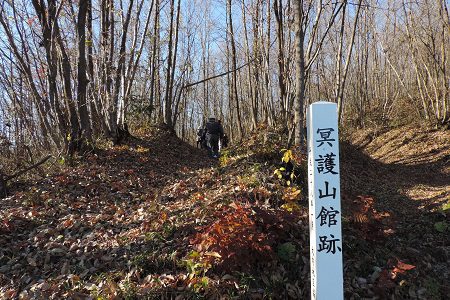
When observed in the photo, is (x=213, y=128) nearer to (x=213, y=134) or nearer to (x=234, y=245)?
(x=213, y=134)

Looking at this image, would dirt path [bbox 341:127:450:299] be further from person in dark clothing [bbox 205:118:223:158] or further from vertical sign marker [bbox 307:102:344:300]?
person in dark clothing [bbox 205:118:223:158]

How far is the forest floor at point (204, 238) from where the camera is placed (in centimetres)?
405

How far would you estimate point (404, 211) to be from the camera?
7.17 m

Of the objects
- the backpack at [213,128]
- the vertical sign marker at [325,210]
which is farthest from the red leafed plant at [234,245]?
the backpack at [213,128]

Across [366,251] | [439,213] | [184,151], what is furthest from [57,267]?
[184,151]

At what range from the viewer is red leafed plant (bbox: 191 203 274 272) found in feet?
13.3

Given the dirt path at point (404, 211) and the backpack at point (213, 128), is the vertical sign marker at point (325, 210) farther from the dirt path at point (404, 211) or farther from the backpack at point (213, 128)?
the backpack at point (213, 128)

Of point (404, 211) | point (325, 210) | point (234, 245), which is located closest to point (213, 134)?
point (404, 211)

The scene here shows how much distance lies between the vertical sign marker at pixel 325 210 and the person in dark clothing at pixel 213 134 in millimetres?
9811

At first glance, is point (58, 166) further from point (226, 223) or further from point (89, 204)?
point (226, 223)

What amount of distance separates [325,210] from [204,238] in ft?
6.24

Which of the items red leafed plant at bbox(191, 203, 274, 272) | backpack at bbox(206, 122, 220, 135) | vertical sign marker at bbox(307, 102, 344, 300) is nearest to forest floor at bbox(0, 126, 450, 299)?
red leafed plant at bbox(191, 203, 274, 272)

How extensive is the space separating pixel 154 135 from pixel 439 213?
10435mm

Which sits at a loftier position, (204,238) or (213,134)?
(213,134)
